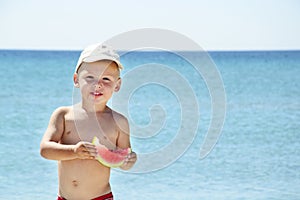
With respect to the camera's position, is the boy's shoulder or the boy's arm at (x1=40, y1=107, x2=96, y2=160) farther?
the boy's shoulder

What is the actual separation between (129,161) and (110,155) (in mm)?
92

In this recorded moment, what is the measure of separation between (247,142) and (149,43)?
20.5 feet

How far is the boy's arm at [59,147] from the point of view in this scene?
9.64 ft

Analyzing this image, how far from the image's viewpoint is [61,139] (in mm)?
3223

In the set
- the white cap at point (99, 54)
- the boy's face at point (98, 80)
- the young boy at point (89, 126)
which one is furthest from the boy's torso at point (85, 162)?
the white cap at point (99, 54)

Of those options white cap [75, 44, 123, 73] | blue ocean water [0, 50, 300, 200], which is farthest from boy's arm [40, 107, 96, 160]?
blue ocean water [0, 50, 300, 200]

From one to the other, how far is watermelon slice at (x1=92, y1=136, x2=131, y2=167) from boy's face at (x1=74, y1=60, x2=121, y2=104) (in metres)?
0.20

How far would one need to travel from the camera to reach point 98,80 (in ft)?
10.2

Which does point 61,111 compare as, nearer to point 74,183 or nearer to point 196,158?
point 74,183

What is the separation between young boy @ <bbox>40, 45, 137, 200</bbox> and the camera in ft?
10.3

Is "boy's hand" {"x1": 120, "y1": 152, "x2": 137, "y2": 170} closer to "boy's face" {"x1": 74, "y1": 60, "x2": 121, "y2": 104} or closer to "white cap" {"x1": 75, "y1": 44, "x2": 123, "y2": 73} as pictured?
"boy's face" {"x1": 74, "y1": 60, "x2": 121, "y2": 104}

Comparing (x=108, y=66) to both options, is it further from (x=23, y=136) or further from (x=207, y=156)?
(x=23, y=136)

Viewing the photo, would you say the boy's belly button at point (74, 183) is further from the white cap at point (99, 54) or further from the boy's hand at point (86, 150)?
the white cap at point (99, 54)

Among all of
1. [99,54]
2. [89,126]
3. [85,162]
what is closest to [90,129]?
[89,126]
